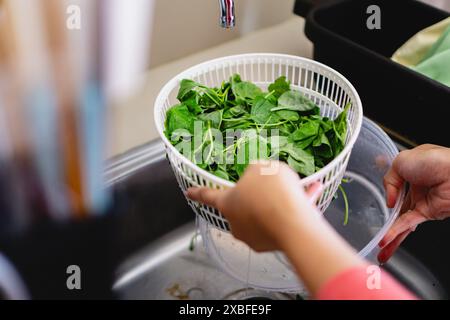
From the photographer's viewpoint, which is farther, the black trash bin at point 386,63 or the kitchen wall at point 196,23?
the kitchen wall at point 196,23

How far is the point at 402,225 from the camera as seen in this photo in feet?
2.29

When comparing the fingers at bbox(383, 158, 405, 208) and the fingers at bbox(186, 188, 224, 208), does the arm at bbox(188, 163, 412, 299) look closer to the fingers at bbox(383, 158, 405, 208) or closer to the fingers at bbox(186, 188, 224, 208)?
the fingers at bbox(186, 188, 224, 208)

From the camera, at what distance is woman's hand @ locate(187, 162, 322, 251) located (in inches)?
16.5

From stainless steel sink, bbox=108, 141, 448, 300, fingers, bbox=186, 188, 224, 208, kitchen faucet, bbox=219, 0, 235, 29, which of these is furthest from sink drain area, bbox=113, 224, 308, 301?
kitchen faucet, bbox=219, 0, 235, 29

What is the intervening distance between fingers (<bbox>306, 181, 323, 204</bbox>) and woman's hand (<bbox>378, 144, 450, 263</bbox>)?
0.20 meters

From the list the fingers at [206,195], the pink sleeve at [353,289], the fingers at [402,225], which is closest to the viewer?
the pink sleeve at [353,289]

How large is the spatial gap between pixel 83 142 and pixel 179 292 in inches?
12.0

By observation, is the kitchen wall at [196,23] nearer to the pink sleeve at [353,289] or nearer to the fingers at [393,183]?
the fingers at [393,183]

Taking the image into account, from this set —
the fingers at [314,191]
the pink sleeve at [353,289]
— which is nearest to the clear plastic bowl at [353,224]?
the fingers at [314,191]

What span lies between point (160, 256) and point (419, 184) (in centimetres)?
46

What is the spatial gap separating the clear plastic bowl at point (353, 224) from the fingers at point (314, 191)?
0.47 feet

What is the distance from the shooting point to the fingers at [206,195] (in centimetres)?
52
